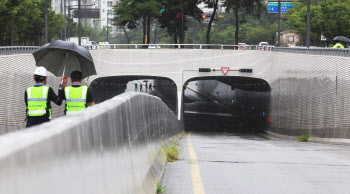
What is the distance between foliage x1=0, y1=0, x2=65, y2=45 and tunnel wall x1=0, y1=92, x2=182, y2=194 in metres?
41.9

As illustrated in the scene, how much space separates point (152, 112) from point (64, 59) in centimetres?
398

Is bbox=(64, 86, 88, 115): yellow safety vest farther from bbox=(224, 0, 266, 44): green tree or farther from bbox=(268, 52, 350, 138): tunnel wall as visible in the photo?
bbox=(224, 0, 266, 44): green tree

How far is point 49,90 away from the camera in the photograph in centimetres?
972

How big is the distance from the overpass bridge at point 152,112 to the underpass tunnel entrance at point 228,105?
0.47ft

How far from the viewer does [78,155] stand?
3.20 metres

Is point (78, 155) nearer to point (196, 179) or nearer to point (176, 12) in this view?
point (196, 179)

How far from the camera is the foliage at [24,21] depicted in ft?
152

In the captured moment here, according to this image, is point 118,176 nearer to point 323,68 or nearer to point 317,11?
point 323,68

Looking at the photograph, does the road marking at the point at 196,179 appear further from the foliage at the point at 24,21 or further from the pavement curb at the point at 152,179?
the foliage at the point at 24,21

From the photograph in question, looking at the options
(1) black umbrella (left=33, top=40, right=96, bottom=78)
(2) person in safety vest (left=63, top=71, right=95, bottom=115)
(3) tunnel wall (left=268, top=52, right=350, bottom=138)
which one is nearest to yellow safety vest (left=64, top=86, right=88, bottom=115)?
(2) person in safety vest (left=63, top=71, right=95, bottom=115)

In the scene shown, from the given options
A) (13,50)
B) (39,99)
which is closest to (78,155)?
(39,99)

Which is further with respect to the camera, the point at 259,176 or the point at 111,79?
the point at 111,79

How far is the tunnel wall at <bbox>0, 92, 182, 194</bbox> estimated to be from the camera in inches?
87.9

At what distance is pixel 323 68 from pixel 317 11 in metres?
50.7
